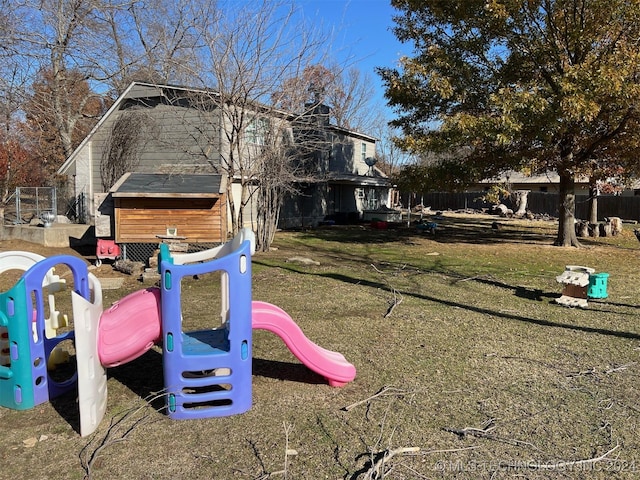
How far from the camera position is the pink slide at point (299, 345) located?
4.23 metres

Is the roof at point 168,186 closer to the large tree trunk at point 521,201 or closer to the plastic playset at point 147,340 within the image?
the plastic playset at point 147,340

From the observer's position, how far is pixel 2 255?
4.56 metres

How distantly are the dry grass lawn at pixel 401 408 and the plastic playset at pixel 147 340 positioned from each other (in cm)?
19

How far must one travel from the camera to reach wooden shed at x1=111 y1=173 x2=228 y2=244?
39.1 feet

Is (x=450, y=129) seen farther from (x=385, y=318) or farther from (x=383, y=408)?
(x=383, y=408)

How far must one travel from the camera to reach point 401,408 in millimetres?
4117

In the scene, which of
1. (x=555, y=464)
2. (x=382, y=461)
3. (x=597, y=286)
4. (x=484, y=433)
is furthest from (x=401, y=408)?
(x=597, y=286)

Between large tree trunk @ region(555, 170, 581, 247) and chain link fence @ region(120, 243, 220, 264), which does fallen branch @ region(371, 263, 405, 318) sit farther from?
large tree trunk @ region(555, 170, 581, 247)

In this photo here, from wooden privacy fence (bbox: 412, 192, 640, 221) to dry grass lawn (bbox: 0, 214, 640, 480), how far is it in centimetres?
1885

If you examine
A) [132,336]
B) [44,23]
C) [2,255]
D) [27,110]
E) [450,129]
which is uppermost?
[44,23]

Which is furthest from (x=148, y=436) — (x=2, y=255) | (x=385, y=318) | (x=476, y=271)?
(x=476, y=271)

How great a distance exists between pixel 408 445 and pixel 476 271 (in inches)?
323

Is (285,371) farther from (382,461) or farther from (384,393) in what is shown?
(382,461)

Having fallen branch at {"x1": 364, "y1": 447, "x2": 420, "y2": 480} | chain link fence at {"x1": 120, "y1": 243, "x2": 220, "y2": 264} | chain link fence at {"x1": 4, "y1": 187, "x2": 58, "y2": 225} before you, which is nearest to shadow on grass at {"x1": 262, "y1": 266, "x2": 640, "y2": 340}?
chain link fence at {"x1": 120, "y1": 243, "x2": 220, "y2": 264}
